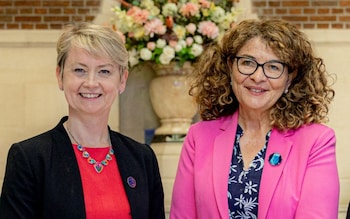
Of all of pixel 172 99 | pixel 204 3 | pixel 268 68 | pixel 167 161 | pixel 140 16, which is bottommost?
pixel 167 161

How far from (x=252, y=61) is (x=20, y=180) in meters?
1.05

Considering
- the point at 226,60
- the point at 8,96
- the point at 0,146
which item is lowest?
the point at 0,146

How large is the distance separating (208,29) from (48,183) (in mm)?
3100

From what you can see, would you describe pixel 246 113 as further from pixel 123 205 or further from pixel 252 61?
pixel 123 205

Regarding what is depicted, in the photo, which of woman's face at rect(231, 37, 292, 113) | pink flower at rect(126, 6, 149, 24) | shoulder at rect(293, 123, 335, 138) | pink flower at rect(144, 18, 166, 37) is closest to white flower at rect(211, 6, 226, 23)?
pink flower at rect(144, 18, 166, 37)

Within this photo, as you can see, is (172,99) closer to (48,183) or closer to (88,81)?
(88,81)

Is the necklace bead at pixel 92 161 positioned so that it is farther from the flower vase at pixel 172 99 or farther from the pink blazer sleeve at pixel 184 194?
the flower vase at pixel 172 99

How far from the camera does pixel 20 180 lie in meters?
2.73

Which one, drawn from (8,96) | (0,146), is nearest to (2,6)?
(8,96)

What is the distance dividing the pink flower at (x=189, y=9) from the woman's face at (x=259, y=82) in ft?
8.52

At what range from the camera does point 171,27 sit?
5715 millimetres

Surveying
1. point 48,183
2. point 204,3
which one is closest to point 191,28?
point 204,3

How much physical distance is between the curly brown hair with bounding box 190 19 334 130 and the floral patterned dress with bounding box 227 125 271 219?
19 cm

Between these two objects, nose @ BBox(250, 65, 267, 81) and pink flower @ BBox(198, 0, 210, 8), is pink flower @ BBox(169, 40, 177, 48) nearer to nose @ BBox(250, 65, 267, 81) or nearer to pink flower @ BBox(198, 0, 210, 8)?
pink flower @ BBox(198, 0, 210, 8)
